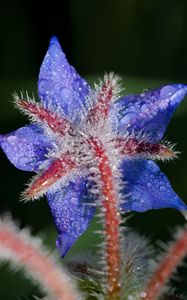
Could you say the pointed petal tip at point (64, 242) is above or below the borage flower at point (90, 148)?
below

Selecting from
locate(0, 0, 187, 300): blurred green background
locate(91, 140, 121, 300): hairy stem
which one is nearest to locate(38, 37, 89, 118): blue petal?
locate(91, 140, 121, 300): hairy stem

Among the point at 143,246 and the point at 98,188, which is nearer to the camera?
the point at 98,188

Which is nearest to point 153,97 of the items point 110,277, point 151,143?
point 151,143

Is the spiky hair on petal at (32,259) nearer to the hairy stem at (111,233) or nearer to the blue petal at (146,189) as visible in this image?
the hairy stem at (111,233)

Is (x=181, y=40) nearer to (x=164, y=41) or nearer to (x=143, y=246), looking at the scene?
(x=164, y=41)

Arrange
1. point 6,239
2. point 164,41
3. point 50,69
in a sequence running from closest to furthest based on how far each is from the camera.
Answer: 1. point 6,239
2. point 50,69
3. point 164,41

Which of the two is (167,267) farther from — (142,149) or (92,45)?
(92,45)

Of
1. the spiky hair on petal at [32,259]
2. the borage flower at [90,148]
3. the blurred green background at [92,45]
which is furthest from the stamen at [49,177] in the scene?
the blurred green background at [92,45]

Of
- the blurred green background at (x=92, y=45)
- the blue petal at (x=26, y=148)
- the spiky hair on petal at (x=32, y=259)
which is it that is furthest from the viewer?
the blurred green background at (x=92, y=45)
